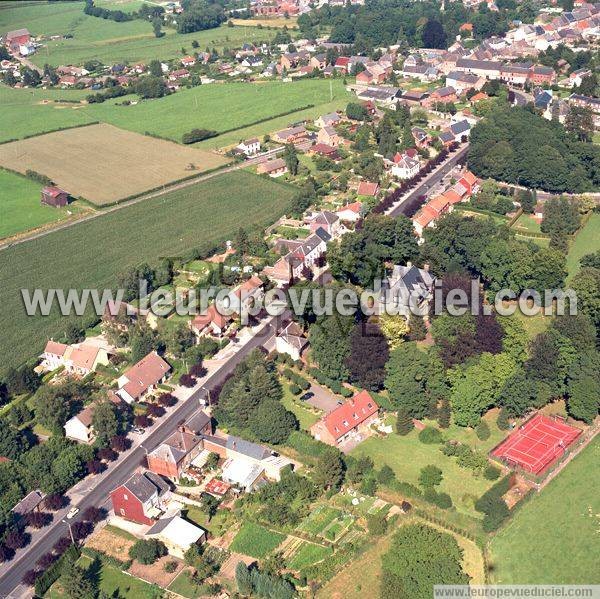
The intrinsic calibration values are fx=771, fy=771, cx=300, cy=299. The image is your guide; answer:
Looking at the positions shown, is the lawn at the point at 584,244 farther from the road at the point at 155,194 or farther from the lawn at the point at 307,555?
the road at the point at 155,194

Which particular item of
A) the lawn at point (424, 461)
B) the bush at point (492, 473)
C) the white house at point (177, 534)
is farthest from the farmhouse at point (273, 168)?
the white house at point (177, 534)

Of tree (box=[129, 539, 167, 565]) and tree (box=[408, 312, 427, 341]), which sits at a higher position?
tree (box=[408, 312, 427, 341])

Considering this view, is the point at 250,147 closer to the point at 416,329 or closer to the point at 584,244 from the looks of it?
the point at 584,244

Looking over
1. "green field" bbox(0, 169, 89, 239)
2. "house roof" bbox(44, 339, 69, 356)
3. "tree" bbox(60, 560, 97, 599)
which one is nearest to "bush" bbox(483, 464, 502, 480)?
"tree" bbox(60, 560, 97, 599)

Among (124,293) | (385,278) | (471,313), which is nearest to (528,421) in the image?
(471,313)

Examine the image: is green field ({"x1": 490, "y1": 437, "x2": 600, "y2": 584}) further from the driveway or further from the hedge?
the hedge

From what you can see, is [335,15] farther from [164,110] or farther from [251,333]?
[251,333]

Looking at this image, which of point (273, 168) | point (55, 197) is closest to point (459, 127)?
point (273, 168)
